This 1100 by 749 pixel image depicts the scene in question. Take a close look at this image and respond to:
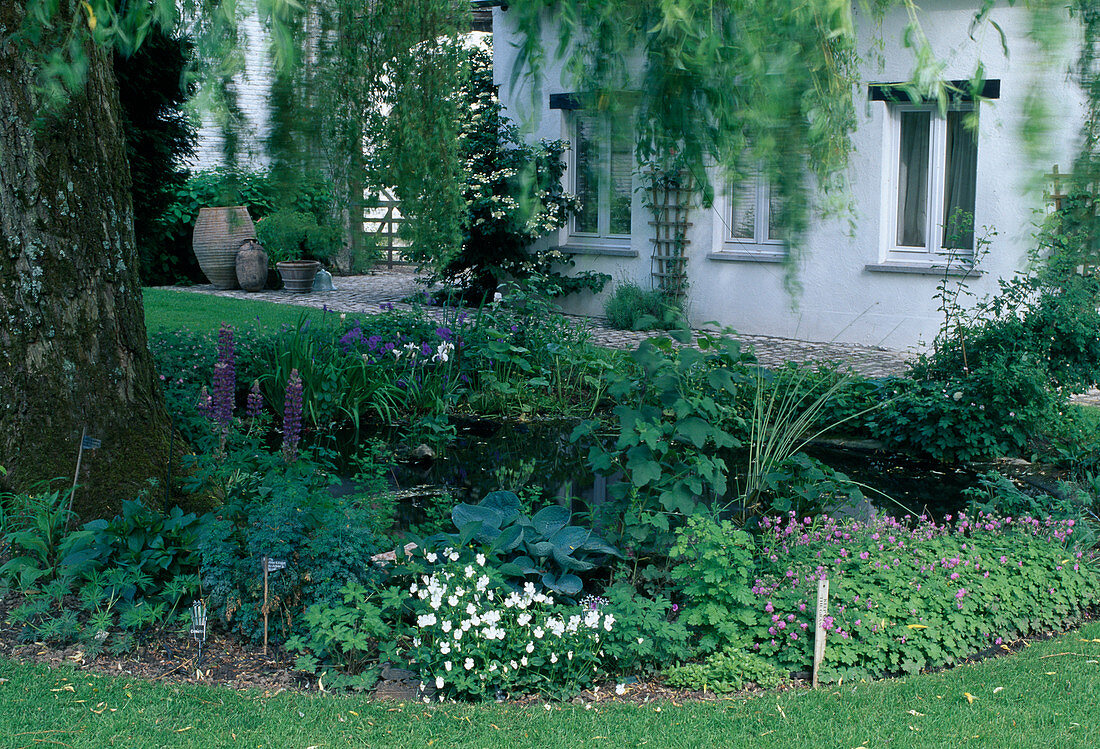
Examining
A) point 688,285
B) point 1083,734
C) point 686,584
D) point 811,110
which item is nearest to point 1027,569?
point 1083,734

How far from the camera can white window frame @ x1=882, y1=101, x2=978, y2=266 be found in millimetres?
9211

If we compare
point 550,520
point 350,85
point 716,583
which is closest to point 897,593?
point 716,583

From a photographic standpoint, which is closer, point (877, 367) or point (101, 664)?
point (101, 664)

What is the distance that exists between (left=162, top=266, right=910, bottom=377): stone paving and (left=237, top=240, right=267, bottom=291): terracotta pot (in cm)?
18

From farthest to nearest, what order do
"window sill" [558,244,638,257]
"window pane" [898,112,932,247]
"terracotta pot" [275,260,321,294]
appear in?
"terracotta pot" [275,260,321,294], "window sill" [558,244,638,257], "window pane" [898,112,932,247]

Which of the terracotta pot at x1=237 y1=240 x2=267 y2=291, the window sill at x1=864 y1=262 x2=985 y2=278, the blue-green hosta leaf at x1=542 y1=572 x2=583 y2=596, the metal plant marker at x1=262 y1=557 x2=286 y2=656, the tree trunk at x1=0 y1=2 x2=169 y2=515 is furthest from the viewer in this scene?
the terracotta pot at x1=237 y1=240 x2=267 y2=291

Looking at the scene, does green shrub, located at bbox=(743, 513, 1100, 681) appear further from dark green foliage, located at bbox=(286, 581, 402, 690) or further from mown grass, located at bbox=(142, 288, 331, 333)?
mown grass, located at bbox=(142, 288, 331, 333)

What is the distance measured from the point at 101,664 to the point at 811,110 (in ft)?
9.49

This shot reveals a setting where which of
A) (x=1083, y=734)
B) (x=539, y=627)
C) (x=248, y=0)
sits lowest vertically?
(x=1083, y=734)

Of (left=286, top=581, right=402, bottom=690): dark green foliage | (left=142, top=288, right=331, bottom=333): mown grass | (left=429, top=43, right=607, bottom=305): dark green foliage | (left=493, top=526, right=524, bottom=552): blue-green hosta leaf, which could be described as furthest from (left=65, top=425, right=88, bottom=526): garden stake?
(left=429, top=43, right=607, bottom=305): dark green foliage

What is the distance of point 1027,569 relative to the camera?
3629mm

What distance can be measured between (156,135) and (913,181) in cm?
670

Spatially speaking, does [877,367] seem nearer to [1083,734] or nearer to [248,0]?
[1083,734]

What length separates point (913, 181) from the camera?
950cm
